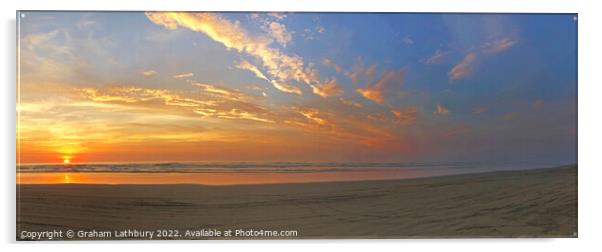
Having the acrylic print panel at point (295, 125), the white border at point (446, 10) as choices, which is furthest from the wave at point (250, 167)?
the white border at point (446, 10)

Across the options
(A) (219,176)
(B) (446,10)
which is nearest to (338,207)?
(A) (219,176)

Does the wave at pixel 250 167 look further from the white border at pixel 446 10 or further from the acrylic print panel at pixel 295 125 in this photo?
the white border at pixel 446 10

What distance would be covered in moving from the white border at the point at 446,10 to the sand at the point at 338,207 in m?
0.06

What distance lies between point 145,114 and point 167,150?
8.0 inches

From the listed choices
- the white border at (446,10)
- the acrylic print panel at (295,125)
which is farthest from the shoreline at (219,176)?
the white border at (446,10)

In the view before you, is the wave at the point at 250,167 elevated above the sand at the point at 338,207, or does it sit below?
above

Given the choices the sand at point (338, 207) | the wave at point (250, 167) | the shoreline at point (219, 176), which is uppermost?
the wave at point (250, 167)

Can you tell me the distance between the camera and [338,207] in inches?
124

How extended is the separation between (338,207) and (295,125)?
0.45m

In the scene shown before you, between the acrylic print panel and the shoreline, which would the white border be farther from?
the shoreline

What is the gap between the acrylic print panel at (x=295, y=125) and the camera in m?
3.09

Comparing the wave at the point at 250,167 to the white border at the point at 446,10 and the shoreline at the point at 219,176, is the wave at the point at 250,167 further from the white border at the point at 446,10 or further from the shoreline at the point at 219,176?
the white border at the point at 446,10

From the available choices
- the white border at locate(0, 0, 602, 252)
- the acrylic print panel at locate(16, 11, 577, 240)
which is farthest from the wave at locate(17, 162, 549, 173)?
the white border at locate(0, 0, 602, 252)

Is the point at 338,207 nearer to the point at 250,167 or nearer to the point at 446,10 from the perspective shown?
the point at 250,167
